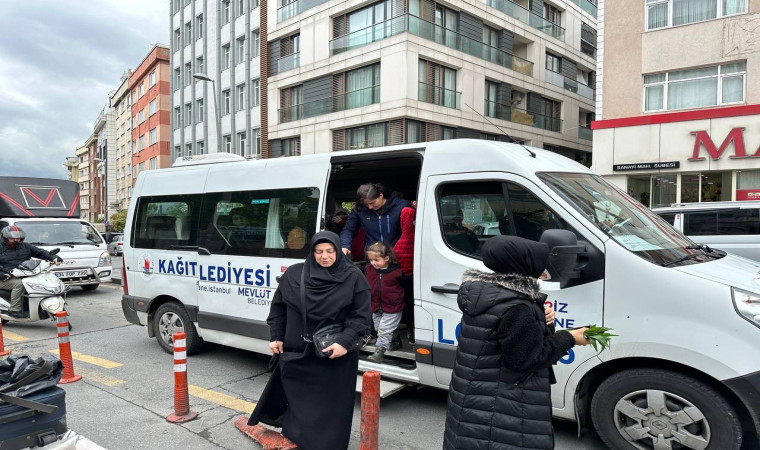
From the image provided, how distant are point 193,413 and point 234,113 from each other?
29.9m

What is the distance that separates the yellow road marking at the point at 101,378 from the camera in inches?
217

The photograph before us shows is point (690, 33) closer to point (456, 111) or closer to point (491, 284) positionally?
point (456, 111)

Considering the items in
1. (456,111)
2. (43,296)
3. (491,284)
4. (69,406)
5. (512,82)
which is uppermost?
(512,82)

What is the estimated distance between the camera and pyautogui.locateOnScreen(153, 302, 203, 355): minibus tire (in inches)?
247

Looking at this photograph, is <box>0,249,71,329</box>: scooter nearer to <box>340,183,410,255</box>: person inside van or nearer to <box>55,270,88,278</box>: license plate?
<box>55,270,88,278</box>: license plate

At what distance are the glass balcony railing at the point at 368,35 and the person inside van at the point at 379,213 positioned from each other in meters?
18.6

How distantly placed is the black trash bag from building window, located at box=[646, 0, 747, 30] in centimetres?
1899

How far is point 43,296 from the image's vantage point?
8008 millimetres

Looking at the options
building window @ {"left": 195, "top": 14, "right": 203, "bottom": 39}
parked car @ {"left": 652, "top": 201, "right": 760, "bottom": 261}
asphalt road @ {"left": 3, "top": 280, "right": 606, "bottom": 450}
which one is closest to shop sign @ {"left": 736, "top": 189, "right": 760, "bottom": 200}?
parked car @ {"left": 652, "top": 201, "right": 760, "bottom": 261}

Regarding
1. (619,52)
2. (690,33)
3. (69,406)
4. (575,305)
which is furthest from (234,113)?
(575,305)

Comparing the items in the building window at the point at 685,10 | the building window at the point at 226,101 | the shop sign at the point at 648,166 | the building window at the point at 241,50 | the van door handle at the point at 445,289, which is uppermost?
the building window at the point at 241,50

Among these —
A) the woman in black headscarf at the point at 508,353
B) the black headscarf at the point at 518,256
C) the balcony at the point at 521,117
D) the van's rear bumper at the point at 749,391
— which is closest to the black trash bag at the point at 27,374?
the woman in black headscarf at the point at 508,353

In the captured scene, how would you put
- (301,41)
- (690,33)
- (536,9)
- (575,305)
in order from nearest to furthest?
1. (575,305)
2. (690,33)
3. (301,41)
4. (536,9)

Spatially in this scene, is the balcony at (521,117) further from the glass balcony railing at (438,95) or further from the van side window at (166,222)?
the van side window at (166,222)
